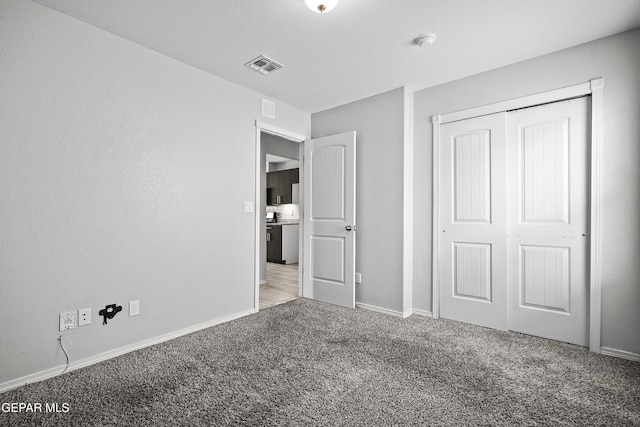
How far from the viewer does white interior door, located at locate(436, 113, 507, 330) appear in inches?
112

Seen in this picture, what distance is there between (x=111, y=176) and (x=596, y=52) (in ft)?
12.9

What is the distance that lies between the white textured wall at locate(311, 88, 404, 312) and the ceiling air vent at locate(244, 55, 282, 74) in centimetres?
119

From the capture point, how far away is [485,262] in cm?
294

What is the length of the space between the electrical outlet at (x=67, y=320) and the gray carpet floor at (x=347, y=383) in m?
0.31

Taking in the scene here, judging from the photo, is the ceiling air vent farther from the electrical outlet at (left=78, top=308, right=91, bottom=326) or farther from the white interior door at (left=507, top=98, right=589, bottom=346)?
the electrical outlet at (left=78, top=308, right=91, bottom=326)

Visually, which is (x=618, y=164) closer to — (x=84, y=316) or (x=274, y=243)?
(x=84, y=316)

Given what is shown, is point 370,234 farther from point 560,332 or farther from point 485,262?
point 560,332

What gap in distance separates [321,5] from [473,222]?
7.69 ft

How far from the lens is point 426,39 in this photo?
237 cm

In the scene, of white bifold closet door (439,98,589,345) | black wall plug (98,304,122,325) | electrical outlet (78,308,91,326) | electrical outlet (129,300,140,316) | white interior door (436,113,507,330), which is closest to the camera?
electrical outlet (78,308,91,326)

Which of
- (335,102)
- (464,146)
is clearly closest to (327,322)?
(464,146)

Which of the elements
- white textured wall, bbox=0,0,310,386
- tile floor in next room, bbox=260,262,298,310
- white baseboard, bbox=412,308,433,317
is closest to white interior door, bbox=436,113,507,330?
white baseboard, bbox=412,308,433,317

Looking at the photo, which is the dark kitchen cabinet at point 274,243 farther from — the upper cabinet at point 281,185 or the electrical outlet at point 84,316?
the electrical outlet at point 84,316

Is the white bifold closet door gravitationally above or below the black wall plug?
above
